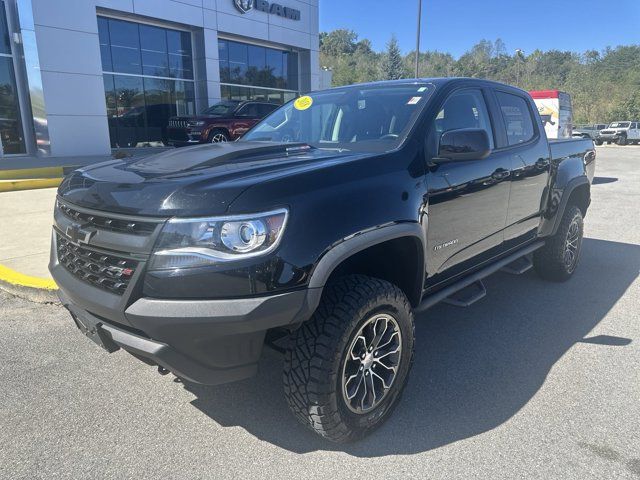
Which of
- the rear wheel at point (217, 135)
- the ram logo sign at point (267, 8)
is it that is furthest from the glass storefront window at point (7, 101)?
the ram logo sign at point (267, 8)

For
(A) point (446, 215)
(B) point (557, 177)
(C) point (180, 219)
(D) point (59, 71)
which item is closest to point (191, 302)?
(C) point (180, 219)

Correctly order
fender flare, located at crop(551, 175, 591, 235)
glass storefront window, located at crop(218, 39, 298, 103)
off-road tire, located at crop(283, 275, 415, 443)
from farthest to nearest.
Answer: glass storefront window, located at crop(218, 39, 298, 103), fender flare, located at crop(551, 175, 591, 235), off-road tire, located at crop(283, 275, 415, 443)

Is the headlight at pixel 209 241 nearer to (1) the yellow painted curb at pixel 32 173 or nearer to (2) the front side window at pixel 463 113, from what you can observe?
(2) the front side window at pixel 463 113

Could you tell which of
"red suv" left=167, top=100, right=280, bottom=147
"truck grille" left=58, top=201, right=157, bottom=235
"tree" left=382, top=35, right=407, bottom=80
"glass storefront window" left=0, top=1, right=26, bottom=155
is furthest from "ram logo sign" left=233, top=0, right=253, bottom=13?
"tree" left=382, top=35, right=407, bottom=80

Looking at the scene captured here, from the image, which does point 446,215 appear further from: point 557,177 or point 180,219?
point 557,177

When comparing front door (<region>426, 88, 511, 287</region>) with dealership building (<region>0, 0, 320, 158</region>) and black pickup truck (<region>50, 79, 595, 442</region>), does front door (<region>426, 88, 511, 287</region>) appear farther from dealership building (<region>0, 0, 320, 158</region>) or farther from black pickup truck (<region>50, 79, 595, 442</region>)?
dealership building (<region>0, 0, 320, 158</region>)

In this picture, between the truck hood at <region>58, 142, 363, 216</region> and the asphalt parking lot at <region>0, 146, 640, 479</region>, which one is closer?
the truck hood at <region>58, 142, 363, 216</region>

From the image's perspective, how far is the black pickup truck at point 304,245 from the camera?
80.5 inches

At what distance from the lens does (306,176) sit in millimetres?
2275

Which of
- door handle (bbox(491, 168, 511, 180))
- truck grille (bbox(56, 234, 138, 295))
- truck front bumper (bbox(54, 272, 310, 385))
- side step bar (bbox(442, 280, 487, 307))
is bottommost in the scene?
side step bar (bbox(442, 280, 487, 307))

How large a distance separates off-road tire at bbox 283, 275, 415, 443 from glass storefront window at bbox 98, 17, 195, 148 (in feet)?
57.8

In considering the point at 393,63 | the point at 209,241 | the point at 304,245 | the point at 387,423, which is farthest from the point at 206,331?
the point at 393,63

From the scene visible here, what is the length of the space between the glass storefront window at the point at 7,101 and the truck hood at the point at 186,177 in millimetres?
14978

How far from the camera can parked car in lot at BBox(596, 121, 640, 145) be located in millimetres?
37156
